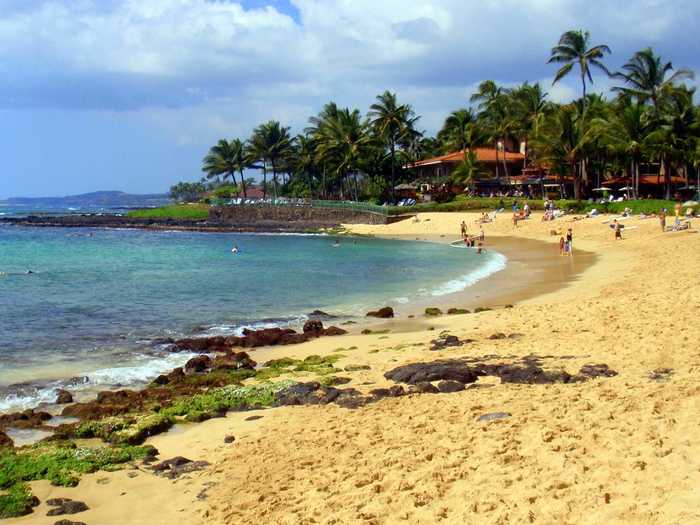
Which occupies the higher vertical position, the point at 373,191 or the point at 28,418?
the point at 373,191

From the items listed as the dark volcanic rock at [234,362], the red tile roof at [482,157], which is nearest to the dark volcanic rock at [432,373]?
the dark volcanic rock at [234,362]

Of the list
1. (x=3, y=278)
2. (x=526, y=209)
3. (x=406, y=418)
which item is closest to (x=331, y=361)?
(x=406, y=418)

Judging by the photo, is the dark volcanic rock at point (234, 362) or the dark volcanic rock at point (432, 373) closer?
the dark volcanic rock at point (432, 373)

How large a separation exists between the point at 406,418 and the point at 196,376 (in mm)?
5425

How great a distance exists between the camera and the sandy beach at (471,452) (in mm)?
6309

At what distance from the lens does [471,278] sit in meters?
29.1

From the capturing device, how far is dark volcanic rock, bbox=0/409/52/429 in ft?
35.0

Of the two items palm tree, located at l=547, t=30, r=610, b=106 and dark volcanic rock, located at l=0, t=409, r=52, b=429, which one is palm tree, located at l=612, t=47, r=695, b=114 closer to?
palm tree, located at l=547, t=30, r=610, b=106

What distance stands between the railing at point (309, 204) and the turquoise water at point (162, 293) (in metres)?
16.8

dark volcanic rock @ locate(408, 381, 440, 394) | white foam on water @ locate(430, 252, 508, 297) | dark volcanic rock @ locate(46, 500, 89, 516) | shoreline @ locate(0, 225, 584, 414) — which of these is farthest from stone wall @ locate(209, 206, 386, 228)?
dark volcanic rock @ locate(46, 500, 89, 516)

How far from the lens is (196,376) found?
13258 millimetres

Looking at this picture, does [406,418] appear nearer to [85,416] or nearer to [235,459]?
[235,459]

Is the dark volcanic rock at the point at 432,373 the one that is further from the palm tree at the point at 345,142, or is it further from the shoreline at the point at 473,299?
the palm tree at the point at 345,142

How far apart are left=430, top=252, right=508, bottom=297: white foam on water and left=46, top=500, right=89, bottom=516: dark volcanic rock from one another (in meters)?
18.1
